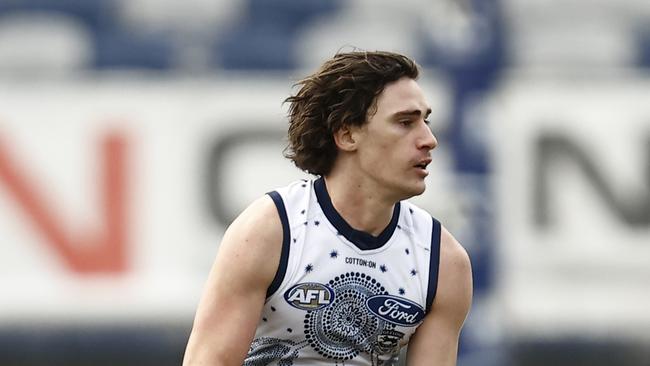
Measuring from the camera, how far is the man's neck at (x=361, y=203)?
4.46m

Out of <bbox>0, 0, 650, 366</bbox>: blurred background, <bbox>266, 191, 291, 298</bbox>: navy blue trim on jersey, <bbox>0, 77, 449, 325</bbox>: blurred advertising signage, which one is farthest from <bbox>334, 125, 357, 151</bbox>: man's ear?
<bbox>0, 77, 449, 325</bbox>: blurred advertising signage

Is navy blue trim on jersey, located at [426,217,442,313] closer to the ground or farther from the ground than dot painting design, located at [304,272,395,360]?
farther from the ground

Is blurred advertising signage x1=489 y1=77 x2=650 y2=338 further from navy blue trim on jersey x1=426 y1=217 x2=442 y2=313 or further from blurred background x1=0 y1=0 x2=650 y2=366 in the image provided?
navy blue trim on jersey x1=426 y1=217 x2=442 y2=313

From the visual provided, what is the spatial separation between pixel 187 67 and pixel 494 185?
216 centimetres

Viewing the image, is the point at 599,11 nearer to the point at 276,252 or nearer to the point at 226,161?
the point at 226,161

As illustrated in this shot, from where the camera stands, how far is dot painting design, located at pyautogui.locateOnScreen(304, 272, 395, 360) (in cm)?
440

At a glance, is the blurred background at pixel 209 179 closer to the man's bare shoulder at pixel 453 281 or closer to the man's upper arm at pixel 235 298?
the man's bare shoulder at pixel 453 281

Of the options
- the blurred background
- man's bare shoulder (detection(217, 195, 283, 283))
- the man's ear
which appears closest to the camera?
man's bare shoulder (detection(217, 195, 283, 283))

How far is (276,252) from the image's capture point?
4.32 meters

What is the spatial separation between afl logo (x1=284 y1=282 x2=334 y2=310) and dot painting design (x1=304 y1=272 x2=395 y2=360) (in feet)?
0.07

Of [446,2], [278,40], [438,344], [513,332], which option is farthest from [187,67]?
[438,344]

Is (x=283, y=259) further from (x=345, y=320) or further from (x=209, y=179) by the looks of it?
(x=209, y=179)

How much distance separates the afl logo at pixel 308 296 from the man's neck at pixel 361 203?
0.76 feet

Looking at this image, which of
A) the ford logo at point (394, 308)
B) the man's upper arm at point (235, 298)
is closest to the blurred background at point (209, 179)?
the ford logo at point (394, 308)
